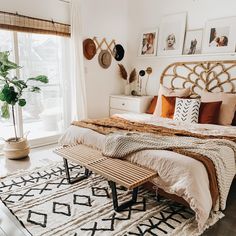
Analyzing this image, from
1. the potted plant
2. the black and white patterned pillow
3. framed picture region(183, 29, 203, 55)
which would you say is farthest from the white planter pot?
framed picture region(183, 29, 203, 55)

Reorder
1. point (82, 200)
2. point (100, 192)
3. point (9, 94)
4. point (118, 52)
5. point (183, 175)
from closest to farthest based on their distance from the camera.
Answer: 1. point (183, 175)
2. point (82, 200)
3. point (100, 192)
4. point (9, 94)
5. point (118, 52)

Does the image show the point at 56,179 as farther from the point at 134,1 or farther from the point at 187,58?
the point at 134,1

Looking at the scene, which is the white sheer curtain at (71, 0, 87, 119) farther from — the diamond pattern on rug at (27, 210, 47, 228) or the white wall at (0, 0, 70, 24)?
the diamond pattern on rug at (27, 210, 47, 228)

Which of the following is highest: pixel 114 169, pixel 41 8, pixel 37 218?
pixel 41 8

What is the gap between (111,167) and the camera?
1.98 metres

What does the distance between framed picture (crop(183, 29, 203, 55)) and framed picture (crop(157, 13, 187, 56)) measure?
0.26ft

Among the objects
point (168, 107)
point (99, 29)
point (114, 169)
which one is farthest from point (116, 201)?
point (99, 29)

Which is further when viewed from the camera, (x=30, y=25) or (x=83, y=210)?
(x=30, y=25)

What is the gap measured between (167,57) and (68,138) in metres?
2.24

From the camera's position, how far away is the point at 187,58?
3732 mm

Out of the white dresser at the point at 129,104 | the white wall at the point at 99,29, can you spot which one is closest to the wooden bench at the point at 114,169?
the white dresser at the point at 129,104

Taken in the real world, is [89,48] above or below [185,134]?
above

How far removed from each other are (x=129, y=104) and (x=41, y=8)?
79.5 inches

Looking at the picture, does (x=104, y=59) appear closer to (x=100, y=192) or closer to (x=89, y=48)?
(x=89, y=48)
